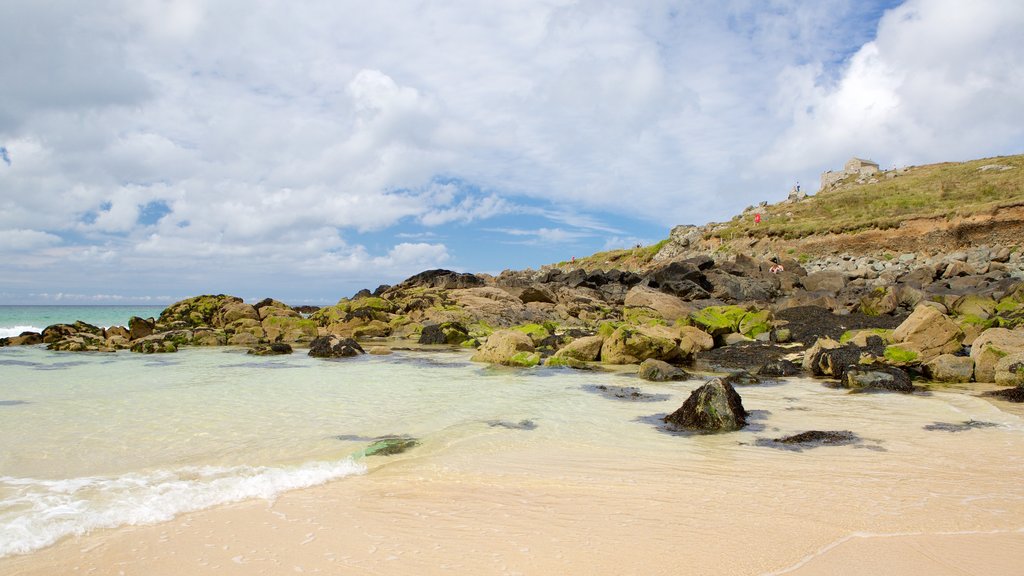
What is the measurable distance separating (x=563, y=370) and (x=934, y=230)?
3188cm

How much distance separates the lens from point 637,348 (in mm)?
15531

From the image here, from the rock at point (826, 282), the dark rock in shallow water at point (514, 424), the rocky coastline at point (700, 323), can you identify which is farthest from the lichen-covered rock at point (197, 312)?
the rock at point (826, 282)

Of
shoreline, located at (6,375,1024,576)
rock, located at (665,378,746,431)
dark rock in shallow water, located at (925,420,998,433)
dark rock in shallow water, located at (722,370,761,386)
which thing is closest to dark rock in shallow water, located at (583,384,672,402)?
rock, located at (665,378,746,431)

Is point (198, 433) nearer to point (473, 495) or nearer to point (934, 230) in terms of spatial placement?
point (473, 495)

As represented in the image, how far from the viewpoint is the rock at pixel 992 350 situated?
11141 mm

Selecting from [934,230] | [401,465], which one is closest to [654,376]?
[401,465]

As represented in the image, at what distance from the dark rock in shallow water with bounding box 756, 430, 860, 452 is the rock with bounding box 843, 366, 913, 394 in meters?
4.11

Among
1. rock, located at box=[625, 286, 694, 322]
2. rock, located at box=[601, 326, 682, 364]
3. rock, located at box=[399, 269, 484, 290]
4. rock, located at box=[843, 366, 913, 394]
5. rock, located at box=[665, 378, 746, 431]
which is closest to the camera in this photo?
rock, located at box=[665, 378, 746, 431]

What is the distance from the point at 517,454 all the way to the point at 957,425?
6.12 meters

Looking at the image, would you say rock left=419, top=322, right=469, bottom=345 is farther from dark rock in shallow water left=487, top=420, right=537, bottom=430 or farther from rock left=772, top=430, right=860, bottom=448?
rock left=772, top=430, right=860, bottom=448

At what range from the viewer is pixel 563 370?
14.8 metres

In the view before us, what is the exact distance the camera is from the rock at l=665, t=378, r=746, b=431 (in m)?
8.14

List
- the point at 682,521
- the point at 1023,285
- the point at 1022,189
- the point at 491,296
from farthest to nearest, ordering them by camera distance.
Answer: the point at 1022,189 → the point at 491,296 → the point at 1023,285 → the point at 682,521

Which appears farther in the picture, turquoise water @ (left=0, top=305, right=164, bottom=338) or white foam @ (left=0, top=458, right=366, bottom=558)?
turquoise water @ (left=0, top=305, right=164, bottom=338)
